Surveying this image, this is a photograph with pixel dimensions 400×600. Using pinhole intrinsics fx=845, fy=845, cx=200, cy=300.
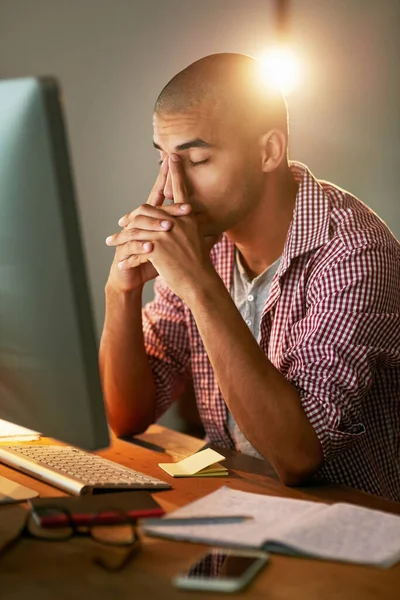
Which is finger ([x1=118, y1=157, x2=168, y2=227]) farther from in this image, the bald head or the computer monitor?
the computer monitor

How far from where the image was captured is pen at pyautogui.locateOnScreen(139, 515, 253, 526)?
989mm

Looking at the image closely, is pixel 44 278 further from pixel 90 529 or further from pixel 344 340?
pixel 344 340

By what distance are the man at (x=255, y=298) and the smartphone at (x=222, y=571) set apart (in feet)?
1.23

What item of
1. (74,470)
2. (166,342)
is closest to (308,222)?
(166,342)

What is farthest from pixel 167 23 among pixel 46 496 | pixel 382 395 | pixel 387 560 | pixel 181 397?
pixel 387 560

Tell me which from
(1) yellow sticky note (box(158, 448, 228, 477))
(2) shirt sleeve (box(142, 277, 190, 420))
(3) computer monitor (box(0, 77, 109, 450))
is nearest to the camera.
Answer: (3) computer monitor (box(0, 77, 109, 450))

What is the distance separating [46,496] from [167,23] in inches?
60.0

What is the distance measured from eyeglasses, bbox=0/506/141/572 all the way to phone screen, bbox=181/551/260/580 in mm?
88

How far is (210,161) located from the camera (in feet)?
5.18

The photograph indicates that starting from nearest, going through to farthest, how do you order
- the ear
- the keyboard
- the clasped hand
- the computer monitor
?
the computer monitor
the keyboard
the clasped hand
the ear

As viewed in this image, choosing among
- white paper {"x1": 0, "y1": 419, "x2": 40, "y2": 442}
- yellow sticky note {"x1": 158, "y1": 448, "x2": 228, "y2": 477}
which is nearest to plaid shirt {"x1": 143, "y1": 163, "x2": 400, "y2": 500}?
yellow sticky note {"x1": 158, "y1": 448, "x2": 228, "y2": 477}

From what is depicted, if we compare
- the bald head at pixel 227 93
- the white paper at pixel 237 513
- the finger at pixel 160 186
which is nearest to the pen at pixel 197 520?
the white paper at pixel 237 513

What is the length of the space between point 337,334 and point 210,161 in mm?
428

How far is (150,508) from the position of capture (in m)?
1.04
